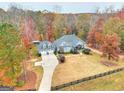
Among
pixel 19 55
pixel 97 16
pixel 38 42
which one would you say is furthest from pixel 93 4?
pixel 19 55

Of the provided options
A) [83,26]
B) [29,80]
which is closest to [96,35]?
[83,26]

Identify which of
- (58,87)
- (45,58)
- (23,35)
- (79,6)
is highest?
(79,6)

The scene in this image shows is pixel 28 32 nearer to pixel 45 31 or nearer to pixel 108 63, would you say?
pixel 45 31

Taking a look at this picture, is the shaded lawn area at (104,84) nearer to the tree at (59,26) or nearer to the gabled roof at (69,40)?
the gabled roof at (69,40)

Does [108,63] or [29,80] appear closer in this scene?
[29,80]

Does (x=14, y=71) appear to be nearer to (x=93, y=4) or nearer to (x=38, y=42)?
(x=38, y=42)

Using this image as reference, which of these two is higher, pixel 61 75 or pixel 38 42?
pixel 38 42
